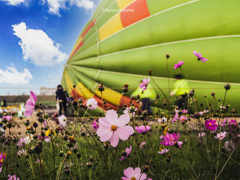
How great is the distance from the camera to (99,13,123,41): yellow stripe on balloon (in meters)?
4.65

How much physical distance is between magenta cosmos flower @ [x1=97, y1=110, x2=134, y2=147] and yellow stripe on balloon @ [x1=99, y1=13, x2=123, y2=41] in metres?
4.13

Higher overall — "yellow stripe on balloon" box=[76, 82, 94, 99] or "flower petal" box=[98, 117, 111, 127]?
"flower petal" box=[98, 117, 111, 127]

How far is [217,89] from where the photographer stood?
3787 millimetres

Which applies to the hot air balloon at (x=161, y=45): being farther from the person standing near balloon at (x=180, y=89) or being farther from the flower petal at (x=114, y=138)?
the flower petal at (x=114, y=138)

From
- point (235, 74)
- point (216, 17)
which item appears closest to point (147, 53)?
point (216, 17)

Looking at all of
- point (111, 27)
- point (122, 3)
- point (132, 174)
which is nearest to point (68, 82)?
point (111, 27)

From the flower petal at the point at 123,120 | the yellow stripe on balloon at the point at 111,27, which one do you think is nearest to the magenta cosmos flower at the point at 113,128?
the flower petal at the point at 123,120

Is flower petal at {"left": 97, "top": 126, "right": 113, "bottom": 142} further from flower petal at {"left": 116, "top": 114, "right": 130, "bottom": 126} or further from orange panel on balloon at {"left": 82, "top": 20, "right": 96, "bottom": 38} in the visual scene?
orange panel on balloon at {"left": 82, "top": 20, "right": 96, "bottom": 38}

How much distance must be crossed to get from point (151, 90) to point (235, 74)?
1.66m

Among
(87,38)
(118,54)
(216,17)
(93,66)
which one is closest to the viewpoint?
(216,17)

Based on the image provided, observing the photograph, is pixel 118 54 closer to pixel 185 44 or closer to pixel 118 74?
pixel 118 74

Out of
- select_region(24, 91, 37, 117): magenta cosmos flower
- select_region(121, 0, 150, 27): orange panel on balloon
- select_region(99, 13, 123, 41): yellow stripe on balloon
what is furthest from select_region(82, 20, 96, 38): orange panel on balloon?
select_region(24, 91, 37, 117): magenta cosmos flower

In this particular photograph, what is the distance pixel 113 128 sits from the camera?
0.84m

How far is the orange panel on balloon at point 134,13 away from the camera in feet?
14.1
